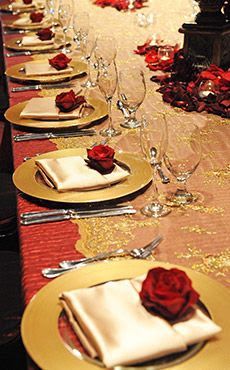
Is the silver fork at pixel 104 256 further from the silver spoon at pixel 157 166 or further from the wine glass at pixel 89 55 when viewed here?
the wine glass at pixel 89 55

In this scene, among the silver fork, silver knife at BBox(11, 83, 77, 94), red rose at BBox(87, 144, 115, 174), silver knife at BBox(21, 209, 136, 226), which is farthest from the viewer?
silver knife at BBox(11, 83, 77, 94)

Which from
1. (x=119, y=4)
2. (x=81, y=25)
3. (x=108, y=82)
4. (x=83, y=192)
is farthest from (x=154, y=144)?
(x=119, y=4)

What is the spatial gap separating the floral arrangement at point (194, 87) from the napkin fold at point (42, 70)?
13.8 inches

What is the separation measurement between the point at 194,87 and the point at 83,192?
92 centimetres

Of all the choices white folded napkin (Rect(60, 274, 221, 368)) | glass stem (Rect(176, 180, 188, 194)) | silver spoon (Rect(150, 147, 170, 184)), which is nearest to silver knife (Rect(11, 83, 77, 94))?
silver spoon (Rect(150, 147, 170, 184))

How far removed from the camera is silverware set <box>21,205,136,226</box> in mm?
1360

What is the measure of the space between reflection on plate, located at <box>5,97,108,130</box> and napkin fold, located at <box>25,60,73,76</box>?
40cm

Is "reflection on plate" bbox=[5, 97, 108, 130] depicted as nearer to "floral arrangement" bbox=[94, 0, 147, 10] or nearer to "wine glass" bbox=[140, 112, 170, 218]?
"wine glass" bbox=[140, 112, 170, 218]

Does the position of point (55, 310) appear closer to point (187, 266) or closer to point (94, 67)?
point (187, 266)

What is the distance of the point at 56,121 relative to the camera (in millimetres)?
1921

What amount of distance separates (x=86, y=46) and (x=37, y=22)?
110 centimetres

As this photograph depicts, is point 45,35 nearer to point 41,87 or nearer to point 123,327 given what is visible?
point 41,87

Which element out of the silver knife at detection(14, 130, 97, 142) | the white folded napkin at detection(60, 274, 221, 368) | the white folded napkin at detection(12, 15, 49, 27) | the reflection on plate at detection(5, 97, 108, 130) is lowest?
the white folded napkin at detection(12, 15, 49, 27)

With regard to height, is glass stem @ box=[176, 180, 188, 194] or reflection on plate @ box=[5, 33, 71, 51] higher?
glass stem @ box=[176, 180, 188, 194]
